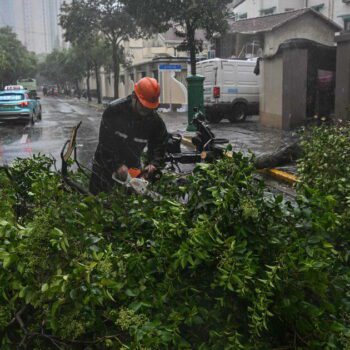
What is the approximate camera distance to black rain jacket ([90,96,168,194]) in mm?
4344

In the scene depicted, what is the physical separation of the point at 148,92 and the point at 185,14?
1379cm

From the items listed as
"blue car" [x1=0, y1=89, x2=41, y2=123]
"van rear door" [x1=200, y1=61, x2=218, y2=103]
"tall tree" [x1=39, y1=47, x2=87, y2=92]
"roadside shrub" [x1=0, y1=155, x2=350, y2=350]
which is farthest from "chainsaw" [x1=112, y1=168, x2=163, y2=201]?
"tall tree" [x1=39, y1=47, x2=87, y2=92]

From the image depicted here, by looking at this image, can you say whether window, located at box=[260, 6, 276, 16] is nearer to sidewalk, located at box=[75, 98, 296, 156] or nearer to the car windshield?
sidewalk, located at box=[75, 98, 296, 156]

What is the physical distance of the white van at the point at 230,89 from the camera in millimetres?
19703

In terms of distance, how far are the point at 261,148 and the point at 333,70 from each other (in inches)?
202

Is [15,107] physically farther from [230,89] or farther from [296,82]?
[296,82]

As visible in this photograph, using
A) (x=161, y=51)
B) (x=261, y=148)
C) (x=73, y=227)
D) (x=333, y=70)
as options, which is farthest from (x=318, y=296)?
(x=161, y=51)

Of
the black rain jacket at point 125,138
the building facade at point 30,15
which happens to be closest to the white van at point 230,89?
the black rain jacket at point 125,138

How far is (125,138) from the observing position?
14.4ft

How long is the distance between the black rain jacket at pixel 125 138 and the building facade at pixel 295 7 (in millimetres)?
19024

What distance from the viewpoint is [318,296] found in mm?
2084

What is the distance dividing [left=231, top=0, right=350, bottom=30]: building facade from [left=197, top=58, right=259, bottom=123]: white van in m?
3.48

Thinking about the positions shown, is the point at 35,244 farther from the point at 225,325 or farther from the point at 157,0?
the point at 157,0

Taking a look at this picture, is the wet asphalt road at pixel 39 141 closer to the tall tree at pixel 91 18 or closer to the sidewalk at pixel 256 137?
the sidewalk at pixel 256 137
